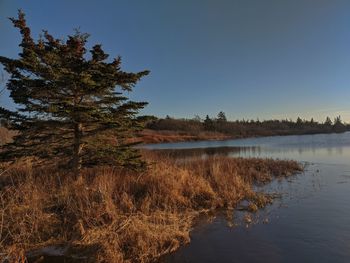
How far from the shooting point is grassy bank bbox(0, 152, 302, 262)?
600 centimetres

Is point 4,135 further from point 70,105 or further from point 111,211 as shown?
point 111,211

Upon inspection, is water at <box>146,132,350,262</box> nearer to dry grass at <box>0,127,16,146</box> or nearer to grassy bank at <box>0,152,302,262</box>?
grassy bank at <box>0,152,302,262</box>

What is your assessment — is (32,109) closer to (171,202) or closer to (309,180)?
(171,202)

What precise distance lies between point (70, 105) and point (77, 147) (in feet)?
4.92

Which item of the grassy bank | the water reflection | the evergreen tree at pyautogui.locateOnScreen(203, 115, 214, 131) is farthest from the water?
the evergreen tree at pyautogui.locateOnScreen(203, 115, 214, 131)

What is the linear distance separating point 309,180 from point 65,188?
10.2 metres

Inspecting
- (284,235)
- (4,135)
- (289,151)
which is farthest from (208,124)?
(284,235)

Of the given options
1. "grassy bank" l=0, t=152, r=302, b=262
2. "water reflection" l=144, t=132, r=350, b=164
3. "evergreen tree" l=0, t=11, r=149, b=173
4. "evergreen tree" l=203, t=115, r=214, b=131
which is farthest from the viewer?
"evergreen tree" l=203, t=115, r=214, b=131

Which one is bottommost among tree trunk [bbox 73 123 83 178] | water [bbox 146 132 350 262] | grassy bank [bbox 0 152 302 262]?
water [bbox 146 132 350 262]

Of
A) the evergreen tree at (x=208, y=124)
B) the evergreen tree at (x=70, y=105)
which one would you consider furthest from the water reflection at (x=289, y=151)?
the evergreen tree at (x=208, y=124)

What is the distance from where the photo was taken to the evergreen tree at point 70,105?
9.75 m

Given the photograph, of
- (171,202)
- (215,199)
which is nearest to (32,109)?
(171,202)

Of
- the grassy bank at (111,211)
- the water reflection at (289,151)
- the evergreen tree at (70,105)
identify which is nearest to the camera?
the grassy bank at (111,211)

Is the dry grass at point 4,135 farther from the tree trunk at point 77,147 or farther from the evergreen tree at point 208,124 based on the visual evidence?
the evergreen tree at point 208,124
